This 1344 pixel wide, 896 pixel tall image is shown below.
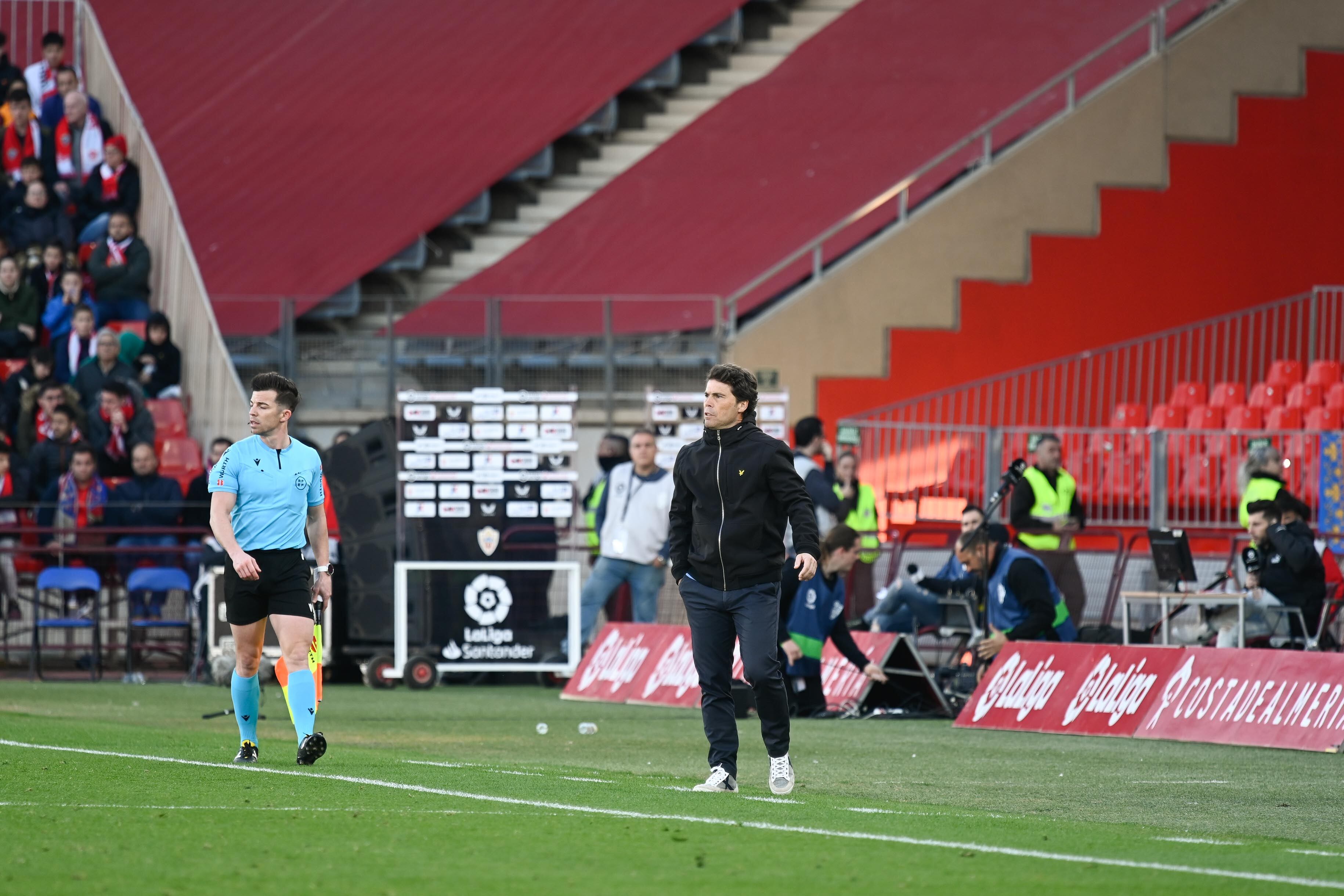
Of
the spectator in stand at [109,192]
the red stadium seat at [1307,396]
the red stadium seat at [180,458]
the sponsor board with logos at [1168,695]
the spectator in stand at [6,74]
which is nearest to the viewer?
the sponsor board with logos at [1168,695]

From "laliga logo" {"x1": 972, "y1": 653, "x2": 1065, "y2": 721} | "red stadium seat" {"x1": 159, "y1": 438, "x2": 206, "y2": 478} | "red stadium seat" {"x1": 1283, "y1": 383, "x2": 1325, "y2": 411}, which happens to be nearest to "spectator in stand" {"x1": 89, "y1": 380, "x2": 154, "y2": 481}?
"red stadium seat" {"x1": 159, "y1": 438, "x2": 206, "y2": 478}

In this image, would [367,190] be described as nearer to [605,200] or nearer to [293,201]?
[293,201]

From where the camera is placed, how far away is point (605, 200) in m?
27.4

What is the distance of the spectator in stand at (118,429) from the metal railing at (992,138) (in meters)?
7.96

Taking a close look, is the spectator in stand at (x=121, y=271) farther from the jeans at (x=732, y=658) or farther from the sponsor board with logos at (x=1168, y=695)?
the jeans at (x=732, y=658)

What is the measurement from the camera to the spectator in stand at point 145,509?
61.5 feet

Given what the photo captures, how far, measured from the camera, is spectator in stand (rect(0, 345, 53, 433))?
19.5m

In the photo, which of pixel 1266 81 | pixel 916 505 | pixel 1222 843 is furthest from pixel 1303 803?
pixel 1266 81

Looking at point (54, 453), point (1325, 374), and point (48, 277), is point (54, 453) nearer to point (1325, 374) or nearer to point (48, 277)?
point (48, 277)

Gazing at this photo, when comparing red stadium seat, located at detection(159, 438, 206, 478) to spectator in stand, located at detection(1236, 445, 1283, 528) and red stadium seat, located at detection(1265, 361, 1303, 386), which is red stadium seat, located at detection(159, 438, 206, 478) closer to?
spectator in stand, located at detection(1236, 445, 1283, 528)

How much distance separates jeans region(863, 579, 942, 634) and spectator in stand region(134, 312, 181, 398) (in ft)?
26.7

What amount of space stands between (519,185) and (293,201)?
352 centimetres

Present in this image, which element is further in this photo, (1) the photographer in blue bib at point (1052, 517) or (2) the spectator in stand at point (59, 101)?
(2) the spectator in stand at point (59, 101)

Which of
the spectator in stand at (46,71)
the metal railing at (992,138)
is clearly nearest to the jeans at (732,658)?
the spectator in stand at (46,71)
